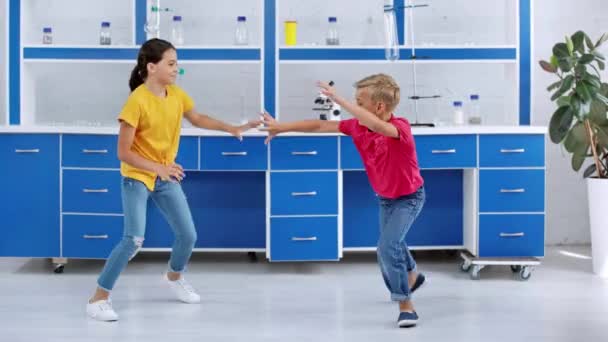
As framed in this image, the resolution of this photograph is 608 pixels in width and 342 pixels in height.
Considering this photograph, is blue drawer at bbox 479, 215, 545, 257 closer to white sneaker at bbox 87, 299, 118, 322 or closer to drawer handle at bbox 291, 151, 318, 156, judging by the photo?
drawer handle at bbox 291, 151, 318, 156

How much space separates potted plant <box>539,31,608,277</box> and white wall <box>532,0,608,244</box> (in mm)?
840

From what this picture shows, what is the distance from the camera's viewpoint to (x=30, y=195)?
529 cm

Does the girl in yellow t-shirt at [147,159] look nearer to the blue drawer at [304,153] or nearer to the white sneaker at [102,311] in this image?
the white sneaker at [102,311]

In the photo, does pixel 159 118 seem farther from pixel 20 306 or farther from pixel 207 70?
pixel 207 70

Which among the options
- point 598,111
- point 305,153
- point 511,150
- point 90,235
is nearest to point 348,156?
point 305,153

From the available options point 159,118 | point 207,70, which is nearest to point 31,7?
point 207,70

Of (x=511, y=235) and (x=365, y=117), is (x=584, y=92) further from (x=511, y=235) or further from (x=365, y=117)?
(x=365, y=117)

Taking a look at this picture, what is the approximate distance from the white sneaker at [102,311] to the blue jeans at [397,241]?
46.8 inches

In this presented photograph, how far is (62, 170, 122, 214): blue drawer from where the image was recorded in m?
5.26

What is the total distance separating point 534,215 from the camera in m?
5.28

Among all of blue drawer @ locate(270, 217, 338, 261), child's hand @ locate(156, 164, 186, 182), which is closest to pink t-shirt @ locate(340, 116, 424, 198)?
child's hand @ locate(156, 164, 186, 182)

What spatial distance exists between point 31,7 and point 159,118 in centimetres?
199

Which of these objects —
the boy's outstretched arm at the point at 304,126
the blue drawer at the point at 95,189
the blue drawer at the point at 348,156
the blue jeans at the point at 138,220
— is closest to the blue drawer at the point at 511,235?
the blue drawer at the point at 348,156

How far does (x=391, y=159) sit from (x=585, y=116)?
163cm
